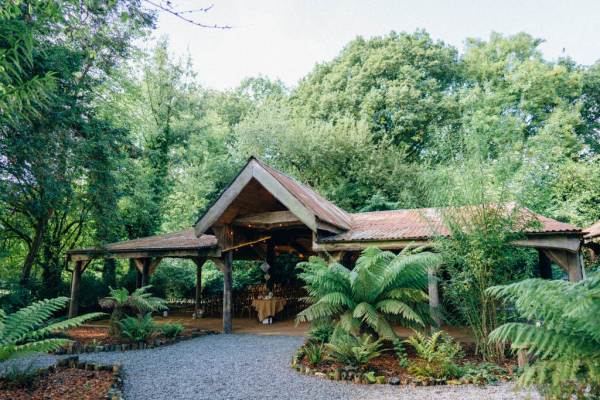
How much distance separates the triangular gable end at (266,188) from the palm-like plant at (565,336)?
4721mm

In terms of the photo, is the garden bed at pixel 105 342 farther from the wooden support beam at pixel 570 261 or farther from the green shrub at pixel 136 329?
the wooden support beam at pixel 570 261

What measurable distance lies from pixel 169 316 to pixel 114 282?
8.08ft

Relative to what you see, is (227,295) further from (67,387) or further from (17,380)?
(17,380)

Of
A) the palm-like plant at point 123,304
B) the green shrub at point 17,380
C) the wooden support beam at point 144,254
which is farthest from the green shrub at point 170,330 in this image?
the green shrub at point 17,380

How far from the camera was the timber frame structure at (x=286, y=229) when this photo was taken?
20.0ft

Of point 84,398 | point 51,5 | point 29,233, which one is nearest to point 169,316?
point 29,233

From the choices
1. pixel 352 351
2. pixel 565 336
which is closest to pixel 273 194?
pixel 352 351

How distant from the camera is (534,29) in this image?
18594mm

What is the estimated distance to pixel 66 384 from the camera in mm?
4043

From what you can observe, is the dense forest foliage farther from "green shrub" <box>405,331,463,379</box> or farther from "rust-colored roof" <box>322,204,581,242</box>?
"green shrub" <box>405,331,463,379</box>

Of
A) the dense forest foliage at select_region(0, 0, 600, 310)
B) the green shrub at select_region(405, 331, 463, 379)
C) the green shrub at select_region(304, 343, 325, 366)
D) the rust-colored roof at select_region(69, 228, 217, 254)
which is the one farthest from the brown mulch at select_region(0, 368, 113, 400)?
the dense forest foliage at select_region(0, 0, 600, 310)

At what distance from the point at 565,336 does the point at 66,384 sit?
4.53m

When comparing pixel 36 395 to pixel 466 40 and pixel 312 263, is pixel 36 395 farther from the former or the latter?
pixel 466 40

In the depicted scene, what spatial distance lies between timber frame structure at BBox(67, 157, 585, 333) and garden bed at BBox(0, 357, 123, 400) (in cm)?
340
